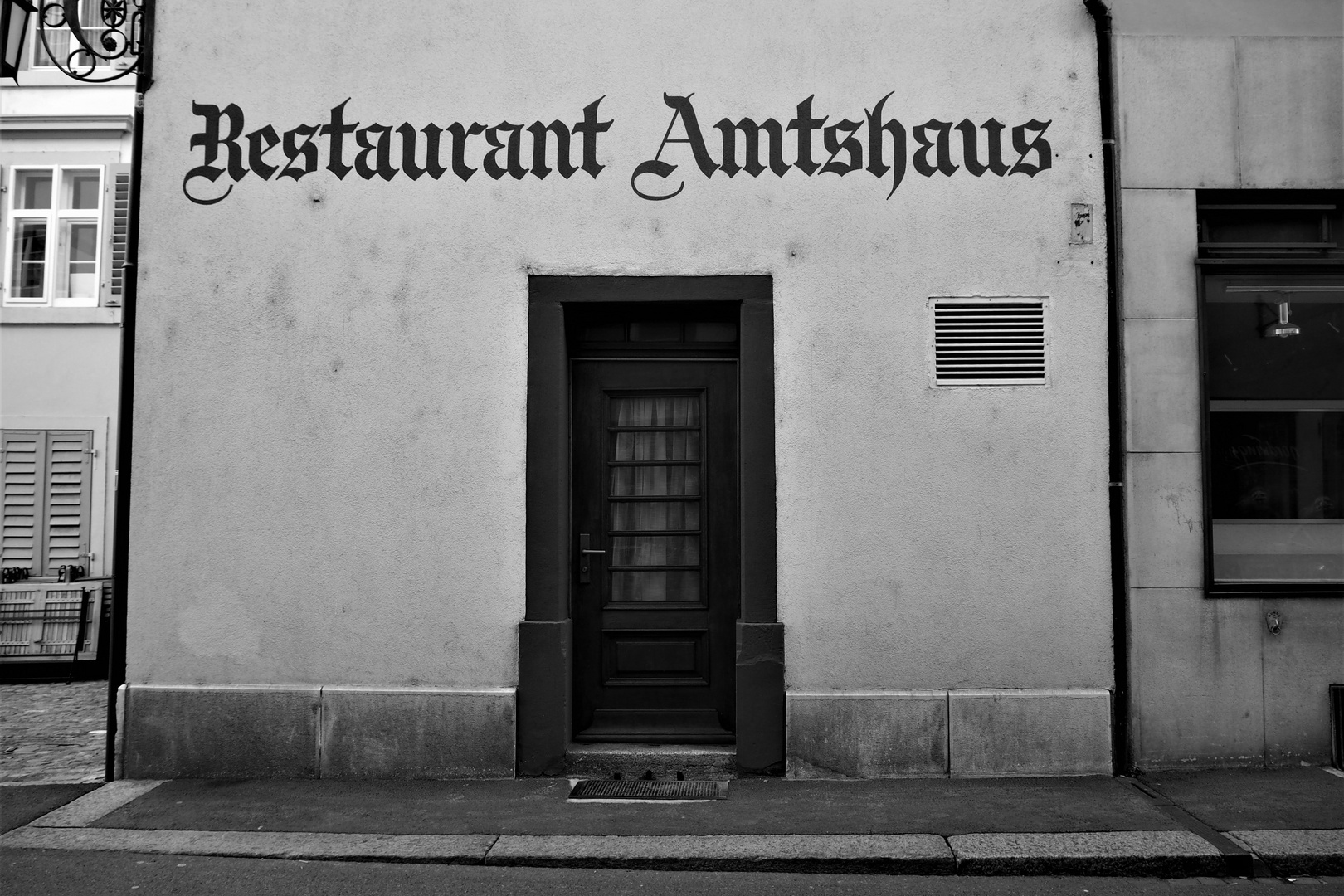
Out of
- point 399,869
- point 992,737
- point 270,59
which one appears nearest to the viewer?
point 399,869

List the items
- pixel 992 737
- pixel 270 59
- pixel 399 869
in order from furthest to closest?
1. pixel 270 59
2. pixel 992 737
3. pixel 399 869

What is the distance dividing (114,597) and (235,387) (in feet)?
4.87

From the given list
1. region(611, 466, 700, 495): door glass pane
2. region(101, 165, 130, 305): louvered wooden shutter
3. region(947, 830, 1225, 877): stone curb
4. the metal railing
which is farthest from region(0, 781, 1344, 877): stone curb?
region(101, 165, 130, 305): louvered wooden shutter

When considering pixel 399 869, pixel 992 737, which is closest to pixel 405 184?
pixel 399 869

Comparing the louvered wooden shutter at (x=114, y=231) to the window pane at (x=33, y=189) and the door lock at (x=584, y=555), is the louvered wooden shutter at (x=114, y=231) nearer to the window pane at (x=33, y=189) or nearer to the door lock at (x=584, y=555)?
the window pane at (x=33, y=189)

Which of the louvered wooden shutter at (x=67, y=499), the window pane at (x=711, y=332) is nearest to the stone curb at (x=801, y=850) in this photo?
the window pane at (x=711, y=332)

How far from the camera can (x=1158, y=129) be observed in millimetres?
A: 6020

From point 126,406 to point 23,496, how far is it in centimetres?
492

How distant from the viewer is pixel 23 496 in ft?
32.3

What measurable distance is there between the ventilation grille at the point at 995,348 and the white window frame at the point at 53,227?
8.90 meters

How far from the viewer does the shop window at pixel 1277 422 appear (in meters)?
6.07

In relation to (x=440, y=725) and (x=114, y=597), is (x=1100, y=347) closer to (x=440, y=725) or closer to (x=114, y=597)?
(x=440, y=725)

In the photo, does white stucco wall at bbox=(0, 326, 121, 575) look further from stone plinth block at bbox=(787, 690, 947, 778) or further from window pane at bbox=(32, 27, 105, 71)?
→ stone plinth block at bbox=(787, 690, 947, 778)

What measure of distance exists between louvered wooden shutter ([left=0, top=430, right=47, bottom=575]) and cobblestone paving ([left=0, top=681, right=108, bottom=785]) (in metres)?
1.37
